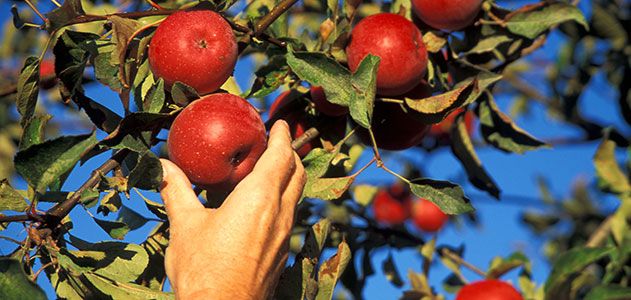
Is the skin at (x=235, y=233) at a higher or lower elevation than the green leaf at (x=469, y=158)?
higher

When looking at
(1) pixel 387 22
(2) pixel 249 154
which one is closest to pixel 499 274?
(1) pixel 387 22

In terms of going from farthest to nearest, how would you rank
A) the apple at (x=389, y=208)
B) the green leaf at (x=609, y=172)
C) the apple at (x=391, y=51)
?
the apple at (x=389, y=208)
the green leaf at (x=609, y=172)
the apple at (x=391, y=51)

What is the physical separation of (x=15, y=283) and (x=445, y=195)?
0.66m

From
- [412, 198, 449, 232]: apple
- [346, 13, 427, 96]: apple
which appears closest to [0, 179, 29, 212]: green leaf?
[346, 13, 427, 96]: apple

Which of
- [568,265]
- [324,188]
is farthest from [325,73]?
[568,265]

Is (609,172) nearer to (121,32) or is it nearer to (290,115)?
(290,115)

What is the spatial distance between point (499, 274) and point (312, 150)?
83 centimetres

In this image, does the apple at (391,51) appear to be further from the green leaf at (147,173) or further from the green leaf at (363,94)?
the green leaf at (147,173)

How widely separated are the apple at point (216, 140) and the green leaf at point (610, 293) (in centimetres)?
76

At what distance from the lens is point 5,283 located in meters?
0.99

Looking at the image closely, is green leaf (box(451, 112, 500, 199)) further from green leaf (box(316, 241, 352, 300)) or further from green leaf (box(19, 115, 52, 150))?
green leaf (box(19, 115, 52, 150))

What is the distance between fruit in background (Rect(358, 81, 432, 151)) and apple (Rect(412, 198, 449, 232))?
1.63m

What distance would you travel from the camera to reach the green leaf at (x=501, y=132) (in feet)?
5.44

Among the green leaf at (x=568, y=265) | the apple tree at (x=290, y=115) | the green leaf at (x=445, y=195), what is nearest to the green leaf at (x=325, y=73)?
the apple tree at (x=290, y=115)
